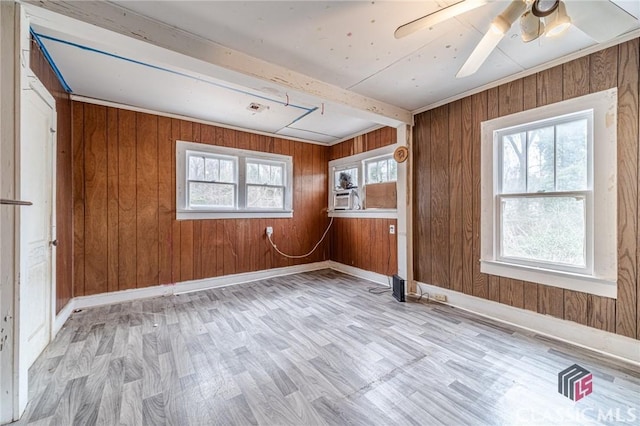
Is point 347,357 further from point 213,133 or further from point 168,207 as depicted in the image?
point 213,133

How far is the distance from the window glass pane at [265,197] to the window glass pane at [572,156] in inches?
147

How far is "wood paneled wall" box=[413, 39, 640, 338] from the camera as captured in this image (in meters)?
1.93

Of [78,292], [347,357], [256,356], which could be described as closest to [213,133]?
[78,292]

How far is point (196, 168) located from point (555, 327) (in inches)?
181

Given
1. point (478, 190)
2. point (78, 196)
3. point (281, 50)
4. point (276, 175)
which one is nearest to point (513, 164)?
point (478, 190)

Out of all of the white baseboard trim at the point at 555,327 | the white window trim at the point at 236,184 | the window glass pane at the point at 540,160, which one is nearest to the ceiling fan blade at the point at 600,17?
the window glass pane at the point at 540,160

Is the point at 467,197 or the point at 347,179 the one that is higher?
the point at 347,179

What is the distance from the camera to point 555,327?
2283mm

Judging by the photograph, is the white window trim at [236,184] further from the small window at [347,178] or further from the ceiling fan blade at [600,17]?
the ceiling fan blade at [600,17]

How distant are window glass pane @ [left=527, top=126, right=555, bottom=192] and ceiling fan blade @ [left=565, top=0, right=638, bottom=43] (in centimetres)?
100

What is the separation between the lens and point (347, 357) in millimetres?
2010

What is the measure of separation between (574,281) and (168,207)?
4614 mm

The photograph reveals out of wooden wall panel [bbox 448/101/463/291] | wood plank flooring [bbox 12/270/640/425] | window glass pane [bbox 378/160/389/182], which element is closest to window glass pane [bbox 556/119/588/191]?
wooden wall panel [bbox 448/101/463/291]

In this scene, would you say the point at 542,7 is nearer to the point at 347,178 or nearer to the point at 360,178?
the point at 360,178
